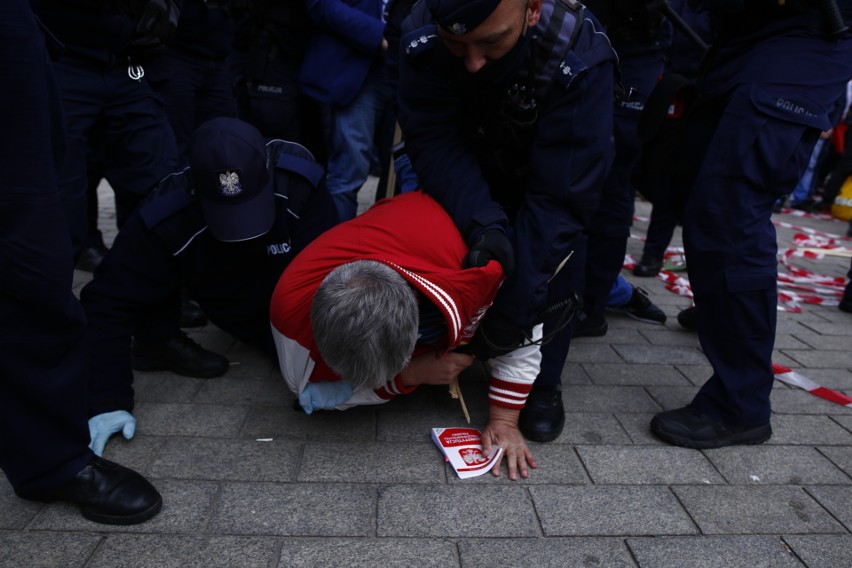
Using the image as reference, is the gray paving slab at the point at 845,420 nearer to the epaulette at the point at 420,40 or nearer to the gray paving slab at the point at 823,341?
the gray paving slab at the point at 823,341

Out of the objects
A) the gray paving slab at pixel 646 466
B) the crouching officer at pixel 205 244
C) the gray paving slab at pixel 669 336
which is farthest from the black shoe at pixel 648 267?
the crouching officer at pixel 205 244

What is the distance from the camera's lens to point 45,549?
157 centimetres

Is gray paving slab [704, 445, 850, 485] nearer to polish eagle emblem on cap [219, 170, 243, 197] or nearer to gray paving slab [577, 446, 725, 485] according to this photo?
gray paving slab [577, 446, 725, 485]

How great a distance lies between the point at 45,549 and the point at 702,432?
1.92 m

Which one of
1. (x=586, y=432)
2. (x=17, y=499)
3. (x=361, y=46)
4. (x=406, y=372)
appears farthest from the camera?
(x=361, y=46)

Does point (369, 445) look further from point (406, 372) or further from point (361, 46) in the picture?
point (361, 46)

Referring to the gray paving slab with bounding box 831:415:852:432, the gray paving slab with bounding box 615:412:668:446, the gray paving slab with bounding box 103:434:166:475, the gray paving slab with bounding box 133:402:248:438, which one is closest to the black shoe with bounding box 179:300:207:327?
the gray paving slab with bounding box 133:402:248:438

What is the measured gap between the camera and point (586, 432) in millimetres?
2229

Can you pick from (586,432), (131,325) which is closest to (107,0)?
(131,325)

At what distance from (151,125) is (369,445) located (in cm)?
160

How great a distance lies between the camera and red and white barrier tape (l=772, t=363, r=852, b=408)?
2.55m

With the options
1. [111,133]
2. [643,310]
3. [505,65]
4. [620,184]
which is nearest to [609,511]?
[505,65]

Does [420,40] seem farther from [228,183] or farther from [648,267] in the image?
[648,267]

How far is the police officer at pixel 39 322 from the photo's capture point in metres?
1.43
